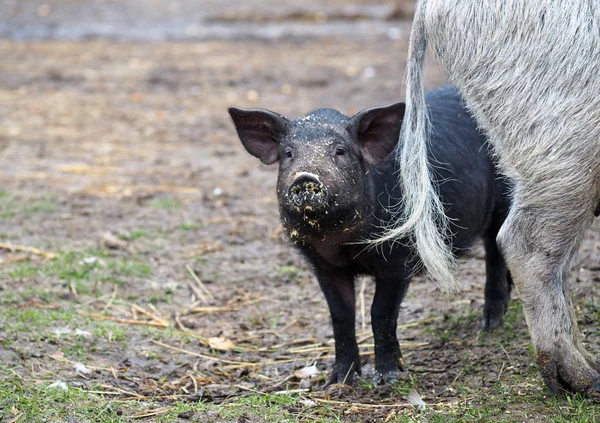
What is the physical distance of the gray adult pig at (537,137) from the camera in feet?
11.4

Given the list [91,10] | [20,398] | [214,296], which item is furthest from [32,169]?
[91,10]

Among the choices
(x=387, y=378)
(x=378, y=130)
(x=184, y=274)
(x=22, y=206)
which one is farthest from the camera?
(x=22, y=206)

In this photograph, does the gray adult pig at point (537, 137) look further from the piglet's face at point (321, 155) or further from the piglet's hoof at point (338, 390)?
the piglet's hoof at point (338, 390)

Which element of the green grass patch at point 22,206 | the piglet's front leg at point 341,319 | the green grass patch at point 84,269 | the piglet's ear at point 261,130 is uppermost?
the piglet's ear at point 261,130

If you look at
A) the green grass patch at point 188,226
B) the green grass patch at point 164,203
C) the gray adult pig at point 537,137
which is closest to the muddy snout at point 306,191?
the gray adult pig at point 537,137

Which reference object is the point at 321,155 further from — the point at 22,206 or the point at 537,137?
the point at 22,206

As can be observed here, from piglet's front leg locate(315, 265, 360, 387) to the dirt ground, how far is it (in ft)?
0.56

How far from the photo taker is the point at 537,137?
3557 millimetres

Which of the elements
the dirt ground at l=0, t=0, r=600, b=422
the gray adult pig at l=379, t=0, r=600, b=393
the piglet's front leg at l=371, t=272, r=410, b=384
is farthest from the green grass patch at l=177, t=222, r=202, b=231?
the gray adult pig at l=379, t=0, r=600, b=393

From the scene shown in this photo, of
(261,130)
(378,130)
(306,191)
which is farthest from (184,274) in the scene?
(306,191)

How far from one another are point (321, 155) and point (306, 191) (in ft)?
0.89

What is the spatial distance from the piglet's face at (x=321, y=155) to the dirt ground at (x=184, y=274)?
803 millimetres

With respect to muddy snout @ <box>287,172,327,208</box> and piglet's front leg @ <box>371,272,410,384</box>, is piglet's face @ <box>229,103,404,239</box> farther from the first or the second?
piglet's front leg @ <box>371,272,410,384</box>

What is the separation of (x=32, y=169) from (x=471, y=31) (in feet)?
16.2
